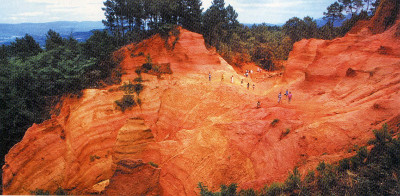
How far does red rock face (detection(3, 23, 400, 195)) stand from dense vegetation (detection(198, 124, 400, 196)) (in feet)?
3.89

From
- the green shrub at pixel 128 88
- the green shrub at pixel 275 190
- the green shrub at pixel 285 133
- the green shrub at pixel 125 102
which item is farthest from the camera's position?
the green shrub at pixel 128 88

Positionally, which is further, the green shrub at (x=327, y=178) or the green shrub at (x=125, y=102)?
the green shrub at (x=125, y=102)

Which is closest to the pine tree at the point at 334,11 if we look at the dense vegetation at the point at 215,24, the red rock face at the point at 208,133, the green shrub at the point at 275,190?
the dense vegetation at the point at 215,24

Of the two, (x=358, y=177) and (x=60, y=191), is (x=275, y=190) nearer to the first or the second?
(x=358, y=177)

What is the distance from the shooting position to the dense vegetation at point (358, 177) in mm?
6273

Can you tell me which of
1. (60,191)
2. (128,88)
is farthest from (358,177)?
(128,88)

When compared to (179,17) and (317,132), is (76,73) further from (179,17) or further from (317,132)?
(317,132)

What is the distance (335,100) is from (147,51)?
20.7 m

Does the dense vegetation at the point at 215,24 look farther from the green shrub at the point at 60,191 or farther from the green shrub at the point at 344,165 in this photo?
the green shrub at the point at 344,165

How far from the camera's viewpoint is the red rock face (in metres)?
10.2

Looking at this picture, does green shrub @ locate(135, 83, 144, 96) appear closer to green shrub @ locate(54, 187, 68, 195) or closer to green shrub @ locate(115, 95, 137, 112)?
green shrub @ locate(115, 95, 137, 112)

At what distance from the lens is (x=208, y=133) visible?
46.4 feet

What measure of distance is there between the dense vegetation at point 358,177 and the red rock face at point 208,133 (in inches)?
46.7

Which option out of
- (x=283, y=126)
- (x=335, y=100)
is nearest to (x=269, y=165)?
(x=283, y=126)
